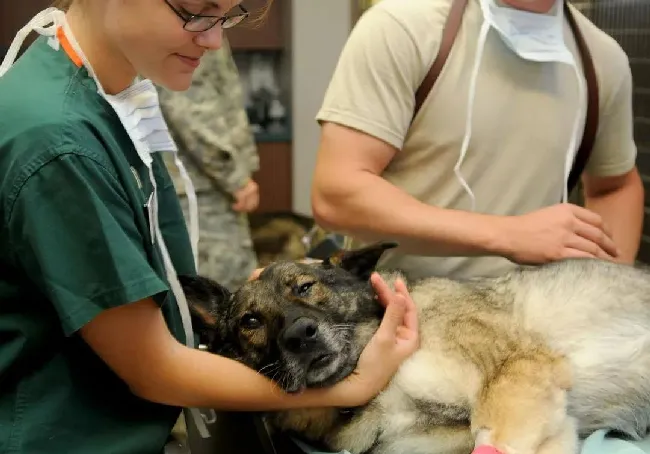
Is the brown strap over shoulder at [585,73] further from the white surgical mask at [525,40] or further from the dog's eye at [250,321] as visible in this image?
the dog's eye at [250,321]

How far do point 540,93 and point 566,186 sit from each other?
25 cm

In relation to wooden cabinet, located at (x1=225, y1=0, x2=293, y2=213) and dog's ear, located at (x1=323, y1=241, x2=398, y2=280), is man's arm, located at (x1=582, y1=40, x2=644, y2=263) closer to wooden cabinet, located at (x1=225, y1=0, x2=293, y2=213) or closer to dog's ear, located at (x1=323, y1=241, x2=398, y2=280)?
dog's ear, located at (x1=323, y1=241, x2=398, y2=280)

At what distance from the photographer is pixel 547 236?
1.55 m

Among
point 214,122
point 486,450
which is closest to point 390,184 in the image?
point 486,450

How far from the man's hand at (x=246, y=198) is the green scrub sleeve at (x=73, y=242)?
6.64 feet

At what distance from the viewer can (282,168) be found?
502cm

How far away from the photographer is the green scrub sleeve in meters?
0.95

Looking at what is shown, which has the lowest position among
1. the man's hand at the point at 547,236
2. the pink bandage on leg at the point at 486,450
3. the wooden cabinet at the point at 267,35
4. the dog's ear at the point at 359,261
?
the wooden cabinet at the point at 267,35

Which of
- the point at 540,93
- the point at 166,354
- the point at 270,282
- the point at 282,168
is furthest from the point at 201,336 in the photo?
the point at 282,168

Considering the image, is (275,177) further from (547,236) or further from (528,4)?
(547,236)

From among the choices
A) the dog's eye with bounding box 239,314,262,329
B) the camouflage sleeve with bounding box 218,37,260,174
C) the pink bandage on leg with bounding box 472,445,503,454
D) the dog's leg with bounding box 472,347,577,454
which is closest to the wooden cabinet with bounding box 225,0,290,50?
the camouflage sleeve with bounding box 218,37,260,174

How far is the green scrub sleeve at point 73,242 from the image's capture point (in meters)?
0.95

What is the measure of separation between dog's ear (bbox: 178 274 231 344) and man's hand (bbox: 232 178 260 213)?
1549mm

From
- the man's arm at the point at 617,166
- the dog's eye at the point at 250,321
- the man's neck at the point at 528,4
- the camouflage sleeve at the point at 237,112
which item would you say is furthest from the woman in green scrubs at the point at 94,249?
the camouflage sleeve at the point at 237,112
